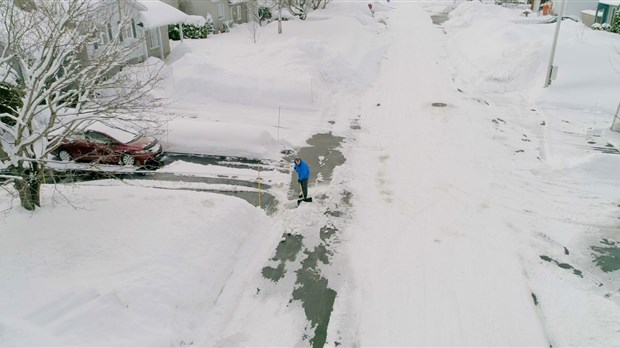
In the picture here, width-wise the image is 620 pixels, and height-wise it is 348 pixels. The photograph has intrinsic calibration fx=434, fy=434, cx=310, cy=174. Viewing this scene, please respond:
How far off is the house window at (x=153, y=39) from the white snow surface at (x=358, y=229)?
553 centimetres

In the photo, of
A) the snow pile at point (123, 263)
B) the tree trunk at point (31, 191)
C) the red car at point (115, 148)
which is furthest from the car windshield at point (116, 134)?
the tree trunk at point (31, 191)

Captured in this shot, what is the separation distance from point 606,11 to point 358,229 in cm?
3630

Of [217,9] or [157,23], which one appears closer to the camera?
[157,23]

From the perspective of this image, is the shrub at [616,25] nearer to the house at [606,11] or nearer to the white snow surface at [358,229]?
the house at [606,11]

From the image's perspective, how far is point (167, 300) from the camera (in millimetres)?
8438

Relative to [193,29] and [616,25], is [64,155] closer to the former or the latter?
[193,29]

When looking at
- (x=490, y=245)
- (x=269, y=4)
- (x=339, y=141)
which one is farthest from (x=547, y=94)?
(x=269, y=4)

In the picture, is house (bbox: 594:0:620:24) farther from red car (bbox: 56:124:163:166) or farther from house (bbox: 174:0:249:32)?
red car (bbox: 56:124:163:166)

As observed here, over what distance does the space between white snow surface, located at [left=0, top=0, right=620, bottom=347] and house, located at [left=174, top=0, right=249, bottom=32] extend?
46.5 feet

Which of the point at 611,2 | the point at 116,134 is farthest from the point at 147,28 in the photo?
the point at 611,2

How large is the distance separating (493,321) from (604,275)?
11.5ft

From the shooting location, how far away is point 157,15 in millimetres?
25062

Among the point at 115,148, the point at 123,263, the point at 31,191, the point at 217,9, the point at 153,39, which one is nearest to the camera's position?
the point at 123,263

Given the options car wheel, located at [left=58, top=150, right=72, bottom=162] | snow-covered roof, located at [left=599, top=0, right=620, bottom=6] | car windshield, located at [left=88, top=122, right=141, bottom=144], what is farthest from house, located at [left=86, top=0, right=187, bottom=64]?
snow-covered roof, located at [left=599, top=0, right=620, bottom=6]
